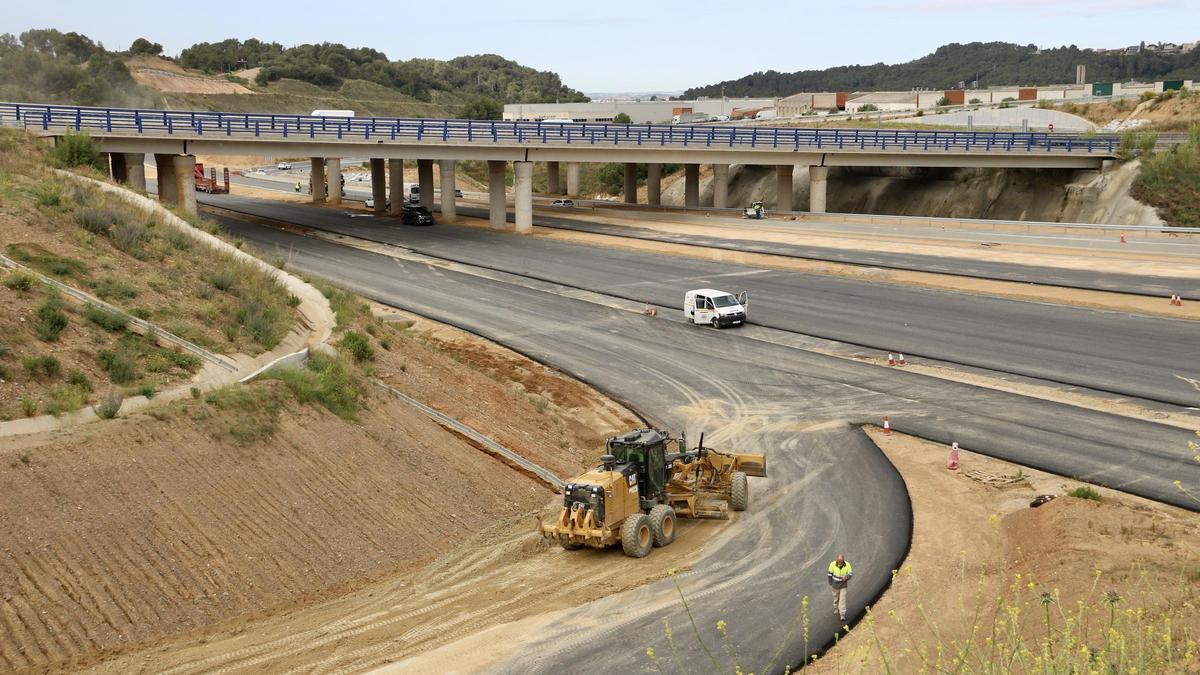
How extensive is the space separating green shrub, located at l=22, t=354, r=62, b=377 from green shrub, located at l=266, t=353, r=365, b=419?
3.93 m

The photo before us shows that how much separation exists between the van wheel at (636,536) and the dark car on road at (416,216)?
5503 centimetres

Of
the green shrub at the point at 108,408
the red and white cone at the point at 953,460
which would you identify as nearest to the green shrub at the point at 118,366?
the green shrub at the point at 108,408

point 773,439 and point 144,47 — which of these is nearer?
point 773,439

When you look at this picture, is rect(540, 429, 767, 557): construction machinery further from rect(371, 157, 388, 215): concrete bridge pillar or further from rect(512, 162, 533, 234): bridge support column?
rect(371, 157, 388, 215): concrete bridge pillar

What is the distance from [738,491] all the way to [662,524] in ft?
8.28

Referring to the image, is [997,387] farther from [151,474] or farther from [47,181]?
[47,181]

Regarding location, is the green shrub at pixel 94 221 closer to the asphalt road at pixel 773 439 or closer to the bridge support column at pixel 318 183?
the asphalt road at pixel 773 439

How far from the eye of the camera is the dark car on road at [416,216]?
71.7m

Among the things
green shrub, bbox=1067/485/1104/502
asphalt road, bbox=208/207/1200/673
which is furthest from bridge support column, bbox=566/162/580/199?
green shrub, bbox=1067/485/1104/502

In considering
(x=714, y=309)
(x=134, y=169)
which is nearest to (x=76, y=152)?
(x=134, y=169)

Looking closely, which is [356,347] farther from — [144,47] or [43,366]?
[144,47]

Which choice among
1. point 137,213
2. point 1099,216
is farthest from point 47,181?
point 1099,216

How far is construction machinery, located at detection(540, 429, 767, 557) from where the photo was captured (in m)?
18.5

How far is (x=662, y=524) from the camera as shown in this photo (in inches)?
760
